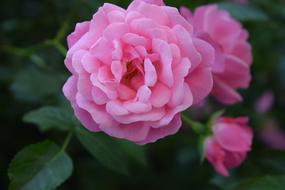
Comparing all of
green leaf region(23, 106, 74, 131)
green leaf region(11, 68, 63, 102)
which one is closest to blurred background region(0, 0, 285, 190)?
green leaf region(11, 68, 63, 102)

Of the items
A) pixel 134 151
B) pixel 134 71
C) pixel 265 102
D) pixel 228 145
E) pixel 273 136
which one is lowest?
pixel 273 136

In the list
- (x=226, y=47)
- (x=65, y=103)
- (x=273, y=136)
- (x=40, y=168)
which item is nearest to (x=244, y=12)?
(x=226, y=47)

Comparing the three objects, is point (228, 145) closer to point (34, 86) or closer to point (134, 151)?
point (134, 151)

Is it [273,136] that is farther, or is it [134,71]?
[273,136]

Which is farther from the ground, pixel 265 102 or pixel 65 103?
pixel 65 103

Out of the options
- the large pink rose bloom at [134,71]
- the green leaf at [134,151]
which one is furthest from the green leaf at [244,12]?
the large pink rose bloom at [134,71]

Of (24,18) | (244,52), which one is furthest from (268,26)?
(24,18)

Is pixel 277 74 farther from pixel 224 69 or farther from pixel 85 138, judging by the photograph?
pixel 85 138
